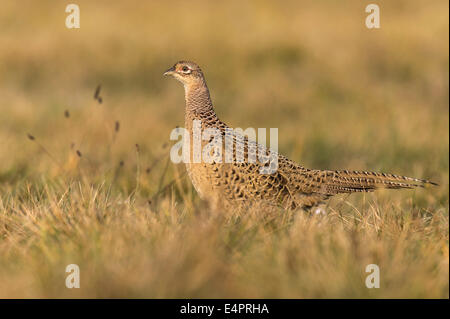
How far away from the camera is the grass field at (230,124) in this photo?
2912 mm

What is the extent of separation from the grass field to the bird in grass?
0.25m

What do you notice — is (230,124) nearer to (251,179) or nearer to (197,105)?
(197,105)

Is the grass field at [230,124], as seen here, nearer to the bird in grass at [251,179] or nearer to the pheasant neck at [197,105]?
the bird in grass at [251,179]

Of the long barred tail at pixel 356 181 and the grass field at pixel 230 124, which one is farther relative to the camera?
the long barred tail at pixel 356 181

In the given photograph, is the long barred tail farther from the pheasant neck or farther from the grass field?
the pheasant neck

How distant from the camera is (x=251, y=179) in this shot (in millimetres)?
4305

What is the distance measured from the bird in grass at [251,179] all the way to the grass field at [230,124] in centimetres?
25

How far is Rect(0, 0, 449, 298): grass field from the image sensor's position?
2.91 m

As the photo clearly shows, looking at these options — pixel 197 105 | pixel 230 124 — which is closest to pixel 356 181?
pixel 197 105

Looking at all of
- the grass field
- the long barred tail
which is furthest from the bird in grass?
the grass field

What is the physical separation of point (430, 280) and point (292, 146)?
15.8 ft

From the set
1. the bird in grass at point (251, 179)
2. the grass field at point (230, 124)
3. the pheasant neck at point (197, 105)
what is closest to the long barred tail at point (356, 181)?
the bird in grass at point (251, 179)

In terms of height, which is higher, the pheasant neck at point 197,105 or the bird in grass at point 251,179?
the pheasant neck at point 197,105

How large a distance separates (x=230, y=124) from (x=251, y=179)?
14.5 ft
